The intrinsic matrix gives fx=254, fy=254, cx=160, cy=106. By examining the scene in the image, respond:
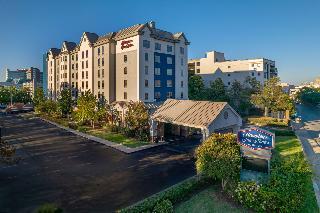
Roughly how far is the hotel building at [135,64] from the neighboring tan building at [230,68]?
113 feet

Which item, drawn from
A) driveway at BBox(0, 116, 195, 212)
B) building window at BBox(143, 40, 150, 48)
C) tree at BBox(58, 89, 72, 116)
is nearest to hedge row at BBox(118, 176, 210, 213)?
driveway at BBox(0, 116, 195, 212)

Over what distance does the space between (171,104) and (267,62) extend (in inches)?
3243

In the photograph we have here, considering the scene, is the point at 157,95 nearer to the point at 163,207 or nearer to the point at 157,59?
the point at 157,59

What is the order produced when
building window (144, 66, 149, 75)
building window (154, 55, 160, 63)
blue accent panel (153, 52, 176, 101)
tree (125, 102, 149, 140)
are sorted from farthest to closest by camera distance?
blue accent panel (153, 52, 176, 101) < building window (154, 55, 160, 63) < building window (144, 66, 149, 75) < tree (125, 102, 149, 140)

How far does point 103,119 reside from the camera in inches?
2242

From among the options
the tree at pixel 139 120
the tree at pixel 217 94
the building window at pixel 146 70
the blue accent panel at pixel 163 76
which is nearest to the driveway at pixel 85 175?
the tree at pixel 139 120

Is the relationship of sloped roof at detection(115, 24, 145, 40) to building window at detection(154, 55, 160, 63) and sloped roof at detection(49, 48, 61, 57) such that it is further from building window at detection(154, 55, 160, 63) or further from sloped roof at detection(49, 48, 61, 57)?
sloped roof at detection(49, 48, 61, 57)

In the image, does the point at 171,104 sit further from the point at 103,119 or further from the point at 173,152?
the point at 103,119

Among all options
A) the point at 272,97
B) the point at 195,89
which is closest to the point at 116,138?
the point at 195,89

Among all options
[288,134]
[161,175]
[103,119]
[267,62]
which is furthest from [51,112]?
[267,62]

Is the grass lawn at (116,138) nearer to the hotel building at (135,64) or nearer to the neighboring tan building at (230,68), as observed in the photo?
the hotel building at (135,64)

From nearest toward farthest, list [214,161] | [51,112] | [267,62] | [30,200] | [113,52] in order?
[30,200]
[214,161]
[113,52]
[51,112]
[267,62]

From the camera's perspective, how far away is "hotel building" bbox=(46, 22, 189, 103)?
56.2 m

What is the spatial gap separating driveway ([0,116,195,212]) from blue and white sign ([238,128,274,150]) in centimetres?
729
